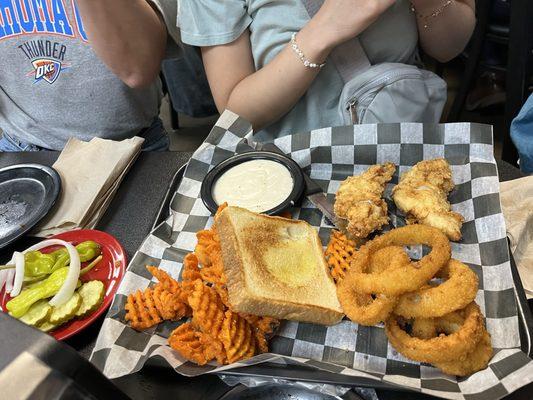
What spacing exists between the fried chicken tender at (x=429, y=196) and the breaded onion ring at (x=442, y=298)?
236 millimetres

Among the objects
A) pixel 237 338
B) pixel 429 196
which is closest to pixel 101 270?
pixel 237 338

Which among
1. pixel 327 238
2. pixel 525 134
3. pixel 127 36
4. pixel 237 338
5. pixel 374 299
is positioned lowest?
pixel 525 134

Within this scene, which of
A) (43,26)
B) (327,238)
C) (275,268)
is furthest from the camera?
(43,26)

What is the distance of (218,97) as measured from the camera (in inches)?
78.7

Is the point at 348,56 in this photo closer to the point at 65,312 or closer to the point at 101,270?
the point at 101,270

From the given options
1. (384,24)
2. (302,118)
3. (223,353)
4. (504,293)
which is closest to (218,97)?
(302,118)

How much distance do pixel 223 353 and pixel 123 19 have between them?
4.80ft

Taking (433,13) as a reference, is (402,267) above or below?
below

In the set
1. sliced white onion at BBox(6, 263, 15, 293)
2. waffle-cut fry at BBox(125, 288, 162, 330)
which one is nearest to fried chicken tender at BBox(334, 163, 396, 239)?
waffle-cut fry at BBox(125, 288, 162, 330)

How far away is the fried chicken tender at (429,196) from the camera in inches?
55.1

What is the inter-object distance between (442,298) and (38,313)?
1106 millimetres

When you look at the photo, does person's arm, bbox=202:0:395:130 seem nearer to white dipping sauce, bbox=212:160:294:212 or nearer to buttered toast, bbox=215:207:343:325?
white dipping sauce, bbox=212:160:294:212

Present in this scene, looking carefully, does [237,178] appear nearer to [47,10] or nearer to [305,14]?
[305,14]

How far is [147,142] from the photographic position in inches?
92.2
